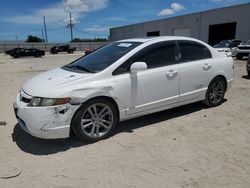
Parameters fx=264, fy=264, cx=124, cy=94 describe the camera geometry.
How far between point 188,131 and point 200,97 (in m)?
1.24

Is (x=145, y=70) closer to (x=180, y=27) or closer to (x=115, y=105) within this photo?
(x=115, y=105)

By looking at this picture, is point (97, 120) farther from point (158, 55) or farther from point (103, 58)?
point (158, 55)

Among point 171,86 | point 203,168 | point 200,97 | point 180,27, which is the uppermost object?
point 180,27

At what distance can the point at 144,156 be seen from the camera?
3.72m

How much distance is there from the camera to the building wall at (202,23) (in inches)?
1252

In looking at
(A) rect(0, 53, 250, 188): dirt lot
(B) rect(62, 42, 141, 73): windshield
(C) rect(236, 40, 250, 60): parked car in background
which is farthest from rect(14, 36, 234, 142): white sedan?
(C) rect(236, 40, 250, 60): parked car in background

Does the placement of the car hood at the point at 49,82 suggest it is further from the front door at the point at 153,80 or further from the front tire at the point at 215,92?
the front tire at the point at 215,92

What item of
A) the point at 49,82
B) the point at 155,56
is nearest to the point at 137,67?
the point at 155,56

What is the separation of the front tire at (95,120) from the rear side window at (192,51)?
1.90 meters

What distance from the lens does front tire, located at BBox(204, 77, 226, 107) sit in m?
5.74

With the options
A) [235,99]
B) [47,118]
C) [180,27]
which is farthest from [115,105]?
[180,27]

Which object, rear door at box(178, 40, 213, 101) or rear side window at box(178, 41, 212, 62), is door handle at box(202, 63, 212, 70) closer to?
rear door at box(178, 40, 213, 101)

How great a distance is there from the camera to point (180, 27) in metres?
43.0

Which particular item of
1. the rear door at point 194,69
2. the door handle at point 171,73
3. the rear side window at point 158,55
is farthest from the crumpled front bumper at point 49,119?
the rear door at point 194,69
